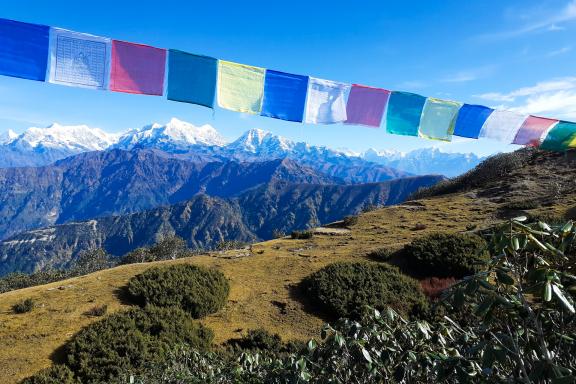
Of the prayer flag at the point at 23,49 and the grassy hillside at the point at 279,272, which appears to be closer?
the prayer flag at the point at 23,49

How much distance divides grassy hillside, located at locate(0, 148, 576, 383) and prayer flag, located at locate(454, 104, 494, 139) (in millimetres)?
5608

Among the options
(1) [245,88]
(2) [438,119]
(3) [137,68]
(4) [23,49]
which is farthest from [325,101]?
(4) [23,49]

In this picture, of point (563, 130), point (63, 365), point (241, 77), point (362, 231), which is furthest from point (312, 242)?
point (63, 365)

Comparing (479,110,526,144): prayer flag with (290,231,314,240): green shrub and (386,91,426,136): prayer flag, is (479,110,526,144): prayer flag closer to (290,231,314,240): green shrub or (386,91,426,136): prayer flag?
(386,91,426,136): prayer flag

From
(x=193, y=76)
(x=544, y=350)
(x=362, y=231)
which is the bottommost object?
(x=362, y=231)

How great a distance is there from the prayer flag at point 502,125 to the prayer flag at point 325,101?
6.56 m

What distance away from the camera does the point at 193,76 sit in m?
11.5

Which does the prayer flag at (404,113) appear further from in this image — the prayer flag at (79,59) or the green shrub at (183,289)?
the prayer flag at (79,59)

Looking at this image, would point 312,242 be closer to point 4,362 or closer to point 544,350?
point 4,362

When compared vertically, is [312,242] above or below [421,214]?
below

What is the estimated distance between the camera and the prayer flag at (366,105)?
14.0 meters

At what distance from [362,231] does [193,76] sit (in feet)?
46.1

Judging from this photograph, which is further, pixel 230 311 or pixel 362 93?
pixel 362 93

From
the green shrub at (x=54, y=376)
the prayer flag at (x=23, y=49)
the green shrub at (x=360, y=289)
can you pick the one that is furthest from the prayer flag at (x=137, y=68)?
the green shrub at (x=360, y=289)
